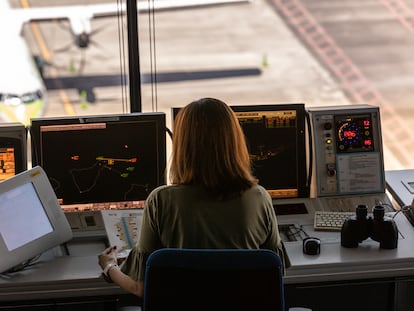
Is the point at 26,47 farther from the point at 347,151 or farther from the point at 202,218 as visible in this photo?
the point at 202,218

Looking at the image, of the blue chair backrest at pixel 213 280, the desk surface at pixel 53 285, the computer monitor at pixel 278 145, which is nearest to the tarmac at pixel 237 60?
the computer monitor at pixel 278 145

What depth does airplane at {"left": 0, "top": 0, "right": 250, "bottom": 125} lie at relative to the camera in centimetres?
860

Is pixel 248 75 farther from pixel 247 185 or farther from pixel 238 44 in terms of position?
pixel 247 185

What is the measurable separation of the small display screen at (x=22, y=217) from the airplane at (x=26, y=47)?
5.66 m

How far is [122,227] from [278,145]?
74cm

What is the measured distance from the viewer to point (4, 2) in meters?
9.77

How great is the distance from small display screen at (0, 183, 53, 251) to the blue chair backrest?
27.1 inches

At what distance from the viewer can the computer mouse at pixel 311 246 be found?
7.94 ft

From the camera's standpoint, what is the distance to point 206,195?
6.28 ft

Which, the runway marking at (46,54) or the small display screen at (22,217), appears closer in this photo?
the small display screen at (22,217)

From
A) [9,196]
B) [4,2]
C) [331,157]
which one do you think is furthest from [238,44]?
[9,196]

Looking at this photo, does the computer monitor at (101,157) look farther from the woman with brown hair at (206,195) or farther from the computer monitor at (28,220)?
the woman with brown hair at (206,195)

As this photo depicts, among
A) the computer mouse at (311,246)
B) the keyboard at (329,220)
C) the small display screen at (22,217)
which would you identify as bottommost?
the computer mouse at (311,246)

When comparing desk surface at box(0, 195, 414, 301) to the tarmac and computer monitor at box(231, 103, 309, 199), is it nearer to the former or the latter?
computer monitor at box(231, 103, 309, 199)
